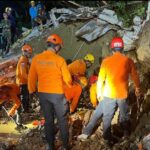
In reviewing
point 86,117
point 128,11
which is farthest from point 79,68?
point 128,11

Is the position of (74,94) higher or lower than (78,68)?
lower

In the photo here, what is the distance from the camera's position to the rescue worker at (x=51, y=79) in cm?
705

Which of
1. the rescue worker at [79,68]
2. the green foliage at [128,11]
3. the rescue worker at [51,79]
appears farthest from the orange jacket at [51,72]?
the green foliage at [128,11]

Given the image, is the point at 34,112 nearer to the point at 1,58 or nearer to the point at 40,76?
the point at 40,76

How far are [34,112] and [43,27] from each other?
17.8ft

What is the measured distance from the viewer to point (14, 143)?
8445mm

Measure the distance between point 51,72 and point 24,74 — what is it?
360cm

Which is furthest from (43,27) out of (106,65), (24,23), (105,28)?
(106,65)

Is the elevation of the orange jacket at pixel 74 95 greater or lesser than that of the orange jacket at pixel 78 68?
lesser

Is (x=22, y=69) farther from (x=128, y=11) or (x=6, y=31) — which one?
(x=6, y=31)

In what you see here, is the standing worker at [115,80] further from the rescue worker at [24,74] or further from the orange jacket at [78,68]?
the rescue worker at [24,74]

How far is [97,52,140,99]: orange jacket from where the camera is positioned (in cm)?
727

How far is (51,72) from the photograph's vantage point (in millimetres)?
7047

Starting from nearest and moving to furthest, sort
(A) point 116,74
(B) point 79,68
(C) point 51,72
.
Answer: (C) point 51,72
(A) point 116,74
(B) point 79,68
